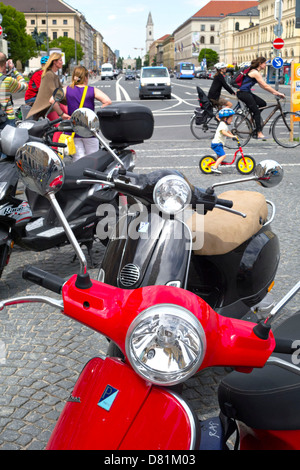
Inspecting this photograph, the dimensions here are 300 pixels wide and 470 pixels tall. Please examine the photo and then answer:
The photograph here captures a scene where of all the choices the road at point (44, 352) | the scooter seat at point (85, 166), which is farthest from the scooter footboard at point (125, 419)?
the scooter seat at point (85, 166)

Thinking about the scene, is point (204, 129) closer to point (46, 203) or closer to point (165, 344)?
point (46, 203)

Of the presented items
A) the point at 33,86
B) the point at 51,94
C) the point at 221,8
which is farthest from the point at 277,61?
the point at 221,8

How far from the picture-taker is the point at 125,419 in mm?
1290

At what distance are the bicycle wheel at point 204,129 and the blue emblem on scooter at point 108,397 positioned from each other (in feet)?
39.3

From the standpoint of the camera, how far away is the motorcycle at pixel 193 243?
1.98 m

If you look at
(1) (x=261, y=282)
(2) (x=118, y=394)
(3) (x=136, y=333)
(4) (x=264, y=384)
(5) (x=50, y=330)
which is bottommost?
(5) (x=50, y=330)

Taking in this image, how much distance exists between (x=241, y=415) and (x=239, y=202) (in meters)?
1.80

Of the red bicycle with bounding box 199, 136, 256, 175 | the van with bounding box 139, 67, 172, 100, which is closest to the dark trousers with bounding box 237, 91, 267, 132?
the red bicycle with bounding box 199, 136, 256, 175

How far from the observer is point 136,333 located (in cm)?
125

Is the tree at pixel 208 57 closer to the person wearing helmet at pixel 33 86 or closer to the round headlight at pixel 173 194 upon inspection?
the person wearing helmet at pixel 33 86

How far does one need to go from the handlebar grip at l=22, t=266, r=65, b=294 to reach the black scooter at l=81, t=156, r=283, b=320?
0.43 meters

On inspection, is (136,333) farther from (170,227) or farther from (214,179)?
(214,179)

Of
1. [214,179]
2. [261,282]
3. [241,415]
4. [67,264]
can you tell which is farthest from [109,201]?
[214,179]

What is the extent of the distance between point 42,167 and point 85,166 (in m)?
3.13
